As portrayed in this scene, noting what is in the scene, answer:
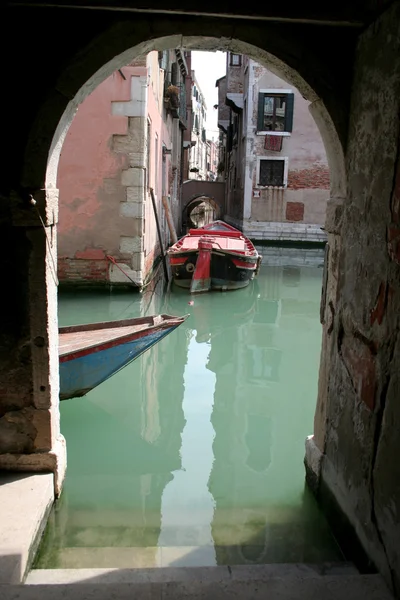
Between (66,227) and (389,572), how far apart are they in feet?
24.5

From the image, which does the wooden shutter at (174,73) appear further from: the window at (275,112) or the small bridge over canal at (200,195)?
the small bridge over canal at (200,195)

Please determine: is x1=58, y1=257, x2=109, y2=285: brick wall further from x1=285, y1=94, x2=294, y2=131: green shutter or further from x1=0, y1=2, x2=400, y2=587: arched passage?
x1=285, y1=94, x2=294, y2=131: green shutter

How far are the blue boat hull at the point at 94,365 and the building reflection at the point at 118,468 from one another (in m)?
0.26

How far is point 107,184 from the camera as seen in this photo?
869 cm

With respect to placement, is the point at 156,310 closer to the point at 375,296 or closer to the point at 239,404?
the point at 239,404

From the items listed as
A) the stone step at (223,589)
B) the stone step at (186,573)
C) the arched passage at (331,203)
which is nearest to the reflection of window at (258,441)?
the arched passage at (331,203)

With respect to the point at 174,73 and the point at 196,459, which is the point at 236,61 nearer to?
the point at 174,73

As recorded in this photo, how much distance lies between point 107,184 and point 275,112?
38.3 ft

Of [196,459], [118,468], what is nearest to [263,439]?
[196,459]

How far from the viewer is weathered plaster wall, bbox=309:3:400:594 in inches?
88.6

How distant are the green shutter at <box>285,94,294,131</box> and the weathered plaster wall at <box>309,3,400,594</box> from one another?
16569 mm

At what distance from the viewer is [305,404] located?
197 inches

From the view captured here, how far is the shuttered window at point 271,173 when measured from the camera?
Answer: 1892 centimetres

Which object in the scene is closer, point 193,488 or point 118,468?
point 193,488
